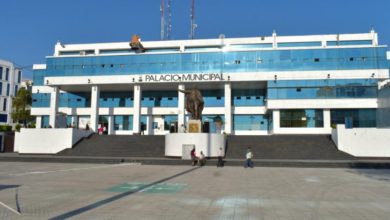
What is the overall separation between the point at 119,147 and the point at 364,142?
2236 cm

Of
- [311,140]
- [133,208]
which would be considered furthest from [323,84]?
[133,208]

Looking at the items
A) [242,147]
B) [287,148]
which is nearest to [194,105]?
[242,147]

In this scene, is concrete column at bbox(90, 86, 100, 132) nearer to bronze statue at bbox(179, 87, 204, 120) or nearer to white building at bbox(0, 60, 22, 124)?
bronze statue at bbox(179, 87, 204, 120)

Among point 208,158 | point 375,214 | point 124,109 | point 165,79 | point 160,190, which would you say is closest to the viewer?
point 375,214

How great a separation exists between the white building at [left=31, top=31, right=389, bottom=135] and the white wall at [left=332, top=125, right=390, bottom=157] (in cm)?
574

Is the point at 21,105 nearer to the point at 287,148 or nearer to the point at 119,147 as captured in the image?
the point at 119,147

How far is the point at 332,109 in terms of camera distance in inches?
1599

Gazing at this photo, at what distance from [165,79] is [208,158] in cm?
1957

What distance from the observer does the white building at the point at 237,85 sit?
39.8 meters

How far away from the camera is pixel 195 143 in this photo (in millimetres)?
25078

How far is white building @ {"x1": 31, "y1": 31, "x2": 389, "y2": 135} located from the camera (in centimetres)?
3984

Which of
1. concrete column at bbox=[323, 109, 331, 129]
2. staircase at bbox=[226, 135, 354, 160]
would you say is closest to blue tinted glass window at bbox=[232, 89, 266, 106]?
concrete column at bbox=[323, 109, 331, 129]

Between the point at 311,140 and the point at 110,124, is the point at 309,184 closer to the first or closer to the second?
the point at 311,140

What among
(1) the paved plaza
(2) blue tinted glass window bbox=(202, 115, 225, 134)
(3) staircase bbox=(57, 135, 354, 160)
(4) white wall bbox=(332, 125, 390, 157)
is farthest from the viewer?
(2) blue tinted glass window bbox=(202, 115, 225, 134)
